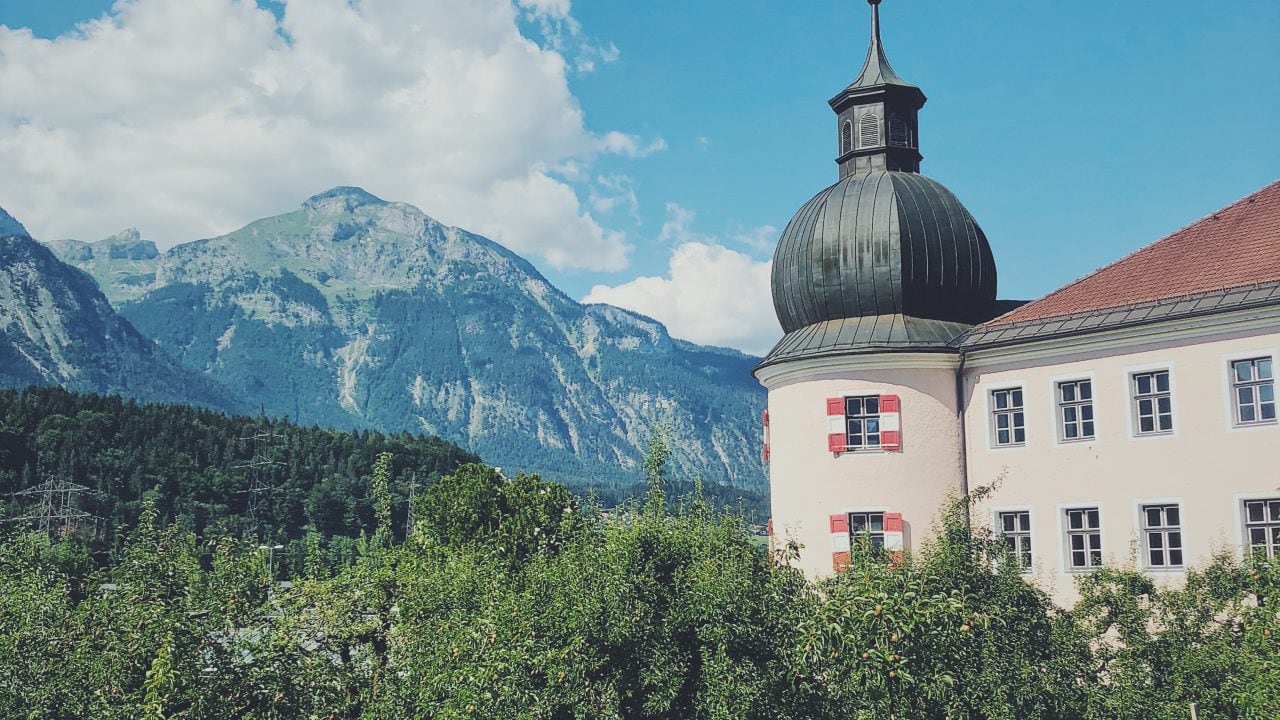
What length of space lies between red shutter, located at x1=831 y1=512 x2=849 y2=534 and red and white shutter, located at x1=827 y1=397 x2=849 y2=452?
187cm

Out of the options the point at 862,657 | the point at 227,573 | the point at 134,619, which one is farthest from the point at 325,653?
the point at 862,657

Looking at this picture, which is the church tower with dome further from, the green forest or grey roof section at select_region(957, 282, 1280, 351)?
the green forest

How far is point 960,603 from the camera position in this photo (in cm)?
1761

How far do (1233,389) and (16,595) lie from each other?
2602 cm

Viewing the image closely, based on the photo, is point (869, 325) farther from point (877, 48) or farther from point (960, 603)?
point (960, 603)

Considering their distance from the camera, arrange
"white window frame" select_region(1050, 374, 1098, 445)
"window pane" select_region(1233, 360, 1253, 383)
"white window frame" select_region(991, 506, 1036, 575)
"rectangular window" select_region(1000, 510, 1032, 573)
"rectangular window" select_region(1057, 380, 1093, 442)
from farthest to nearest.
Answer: "rectangular window" select_region(1000, 510, 1032, 573), "white window frame" select_region(991, 506, 1036, 575), "rectangular window" select_region(1057, 380, 1093, 442), "white window frame" select_region(1050, 374, 1098, 445), "window pane" select_region(1233, 360, 1253, 383)

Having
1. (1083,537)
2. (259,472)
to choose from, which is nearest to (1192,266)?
(1083,537)

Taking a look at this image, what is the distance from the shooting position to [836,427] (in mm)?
35281

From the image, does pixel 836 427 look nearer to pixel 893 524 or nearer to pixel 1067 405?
pixel 893 524

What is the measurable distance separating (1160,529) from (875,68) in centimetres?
1807

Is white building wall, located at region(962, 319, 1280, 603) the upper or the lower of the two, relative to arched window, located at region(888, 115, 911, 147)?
→ lower

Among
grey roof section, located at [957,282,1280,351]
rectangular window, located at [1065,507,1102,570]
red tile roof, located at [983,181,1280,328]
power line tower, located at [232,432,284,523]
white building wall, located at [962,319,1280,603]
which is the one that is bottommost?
rectangular window, located at [1065,507,1102,570]

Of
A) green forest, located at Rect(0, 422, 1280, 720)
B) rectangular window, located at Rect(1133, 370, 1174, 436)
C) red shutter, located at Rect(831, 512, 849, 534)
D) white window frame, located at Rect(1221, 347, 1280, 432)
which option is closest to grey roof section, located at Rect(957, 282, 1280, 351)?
white window frame, located at Rect(1221, 347, 1280, 432)

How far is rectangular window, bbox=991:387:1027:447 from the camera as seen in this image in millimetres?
34116
